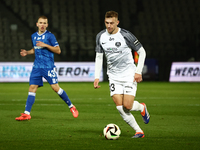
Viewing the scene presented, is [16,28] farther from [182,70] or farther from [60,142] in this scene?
[60,142]

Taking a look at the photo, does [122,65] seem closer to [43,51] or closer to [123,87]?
[123,87]

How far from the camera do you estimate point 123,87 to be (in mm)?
5746

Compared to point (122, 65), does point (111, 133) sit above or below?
below

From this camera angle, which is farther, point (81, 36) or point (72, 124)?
point (81, 36)

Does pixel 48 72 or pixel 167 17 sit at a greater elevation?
pixel 167 17

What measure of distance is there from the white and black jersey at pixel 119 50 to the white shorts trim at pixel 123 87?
2.6 inches

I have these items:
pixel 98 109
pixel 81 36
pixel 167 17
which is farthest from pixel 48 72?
pixel 167 17

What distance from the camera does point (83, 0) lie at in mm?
29031

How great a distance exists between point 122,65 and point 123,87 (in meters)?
0.34

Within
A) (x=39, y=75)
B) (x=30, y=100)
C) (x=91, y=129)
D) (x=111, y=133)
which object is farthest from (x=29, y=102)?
(x=111, y=133)

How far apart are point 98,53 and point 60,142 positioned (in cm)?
152

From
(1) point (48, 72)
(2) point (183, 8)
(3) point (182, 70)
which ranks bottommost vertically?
(3) point (182, 70)

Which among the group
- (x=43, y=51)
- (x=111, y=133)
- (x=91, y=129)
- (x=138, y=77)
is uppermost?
(x=43, y=51)

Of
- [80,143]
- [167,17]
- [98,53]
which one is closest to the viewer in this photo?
[80,143]
